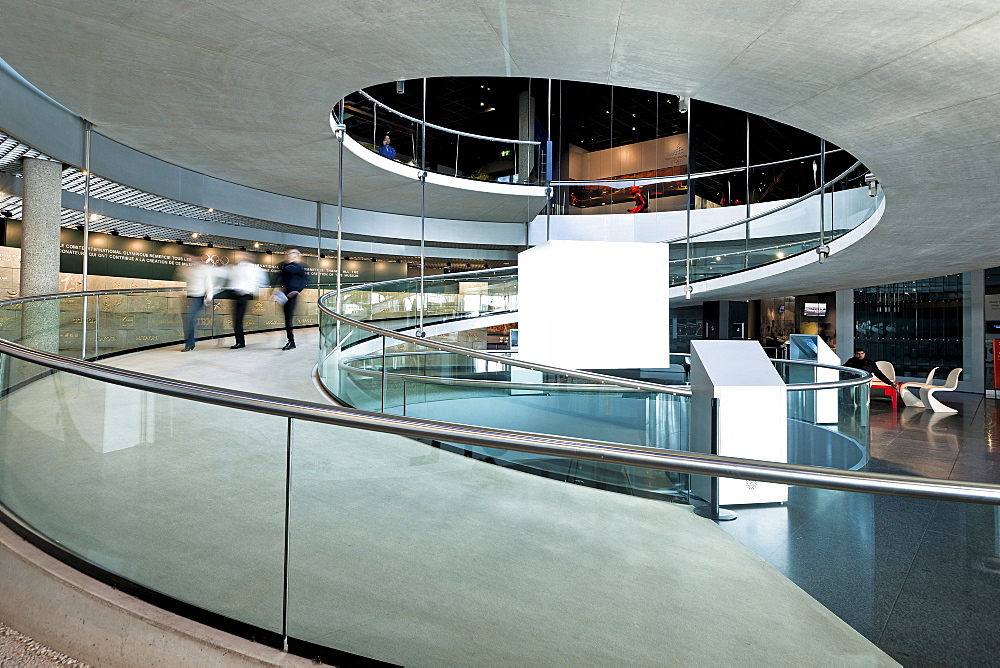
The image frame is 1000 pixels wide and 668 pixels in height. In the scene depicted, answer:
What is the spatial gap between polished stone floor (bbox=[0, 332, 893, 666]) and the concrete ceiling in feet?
8.71

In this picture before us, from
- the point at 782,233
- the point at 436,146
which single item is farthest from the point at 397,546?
the point at 436,146

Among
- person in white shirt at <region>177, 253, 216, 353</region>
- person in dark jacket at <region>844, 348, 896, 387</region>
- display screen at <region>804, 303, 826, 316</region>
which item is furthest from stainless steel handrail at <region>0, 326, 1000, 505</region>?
display screen at <region>804, 303, 826, 316</region>

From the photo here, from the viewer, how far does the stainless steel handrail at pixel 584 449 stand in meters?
1.25

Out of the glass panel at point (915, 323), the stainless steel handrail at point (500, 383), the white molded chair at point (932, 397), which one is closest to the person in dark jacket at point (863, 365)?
the white molded chair at point (932, 397)

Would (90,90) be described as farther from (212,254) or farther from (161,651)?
(212,254)

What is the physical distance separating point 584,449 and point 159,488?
1.61 m

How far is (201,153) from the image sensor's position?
8180 mm

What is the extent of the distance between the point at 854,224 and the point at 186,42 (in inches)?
284

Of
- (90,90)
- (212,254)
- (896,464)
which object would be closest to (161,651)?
(90,90)

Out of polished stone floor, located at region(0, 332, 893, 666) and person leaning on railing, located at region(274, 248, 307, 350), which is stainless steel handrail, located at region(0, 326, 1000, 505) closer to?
polished stone floor, located at region(0, 332, 893, 666)

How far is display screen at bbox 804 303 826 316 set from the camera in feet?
68.2

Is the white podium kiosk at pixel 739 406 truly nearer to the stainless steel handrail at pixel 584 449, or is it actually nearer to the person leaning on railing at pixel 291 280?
the stainless steel handrail at pixel 584 449

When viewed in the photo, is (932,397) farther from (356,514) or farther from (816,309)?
(356,514)

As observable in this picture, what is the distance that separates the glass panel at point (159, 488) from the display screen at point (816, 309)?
22222 mm
